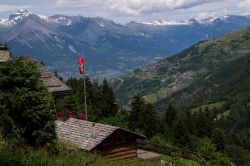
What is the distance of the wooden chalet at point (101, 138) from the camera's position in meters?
29.0

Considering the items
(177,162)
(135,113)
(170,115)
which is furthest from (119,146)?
(170,115)

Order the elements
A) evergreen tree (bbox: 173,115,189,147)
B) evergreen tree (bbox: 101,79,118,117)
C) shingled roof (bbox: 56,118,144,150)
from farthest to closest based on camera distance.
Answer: evergreen tree (bbox: 101,79,118,117) < evergreen tree (bbox: 173,115,189,147) < shingled roof (bbox: 56,118,144,150)

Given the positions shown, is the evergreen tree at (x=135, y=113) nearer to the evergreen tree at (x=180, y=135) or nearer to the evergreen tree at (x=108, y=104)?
the evergreen tree at (x=108, y=104)

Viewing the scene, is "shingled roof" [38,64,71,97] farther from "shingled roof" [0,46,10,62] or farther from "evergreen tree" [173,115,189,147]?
"evergreen tree" [173,115,189,147]

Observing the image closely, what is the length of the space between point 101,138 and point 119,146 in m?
2.52

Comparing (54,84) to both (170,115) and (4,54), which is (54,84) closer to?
(4,54)

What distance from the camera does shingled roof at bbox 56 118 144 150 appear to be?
2881cm

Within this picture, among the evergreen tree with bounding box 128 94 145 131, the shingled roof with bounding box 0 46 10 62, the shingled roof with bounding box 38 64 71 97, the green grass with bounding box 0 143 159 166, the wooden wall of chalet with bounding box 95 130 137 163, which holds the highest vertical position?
the green grass with bounding box 0 143 159 166

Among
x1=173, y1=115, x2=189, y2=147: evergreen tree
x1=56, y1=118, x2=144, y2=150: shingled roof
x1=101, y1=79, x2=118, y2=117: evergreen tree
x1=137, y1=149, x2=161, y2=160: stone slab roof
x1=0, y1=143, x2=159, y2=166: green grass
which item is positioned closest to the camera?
x1=0, y1=143, x2=159, y2=166: green grass

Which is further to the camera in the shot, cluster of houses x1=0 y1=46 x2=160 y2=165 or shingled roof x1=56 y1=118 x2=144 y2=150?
cluster of houses x1=0 y1=46 x2=160 y2=165

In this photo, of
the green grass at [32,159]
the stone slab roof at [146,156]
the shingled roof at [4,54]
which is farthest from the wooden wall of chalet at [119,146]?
the shingled roof at [4,54]

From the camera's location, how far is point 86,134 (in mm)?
29750

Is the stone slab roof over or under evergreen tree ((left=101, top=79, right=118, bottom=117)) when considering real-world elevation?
over

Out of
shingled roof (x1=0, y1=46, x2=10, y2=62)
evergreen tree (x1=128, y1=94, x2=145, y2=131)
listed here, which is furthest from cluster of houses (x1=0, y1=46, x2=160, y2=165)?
evergreen tree (x1=128, y1=94, x2=145, y2=131)
